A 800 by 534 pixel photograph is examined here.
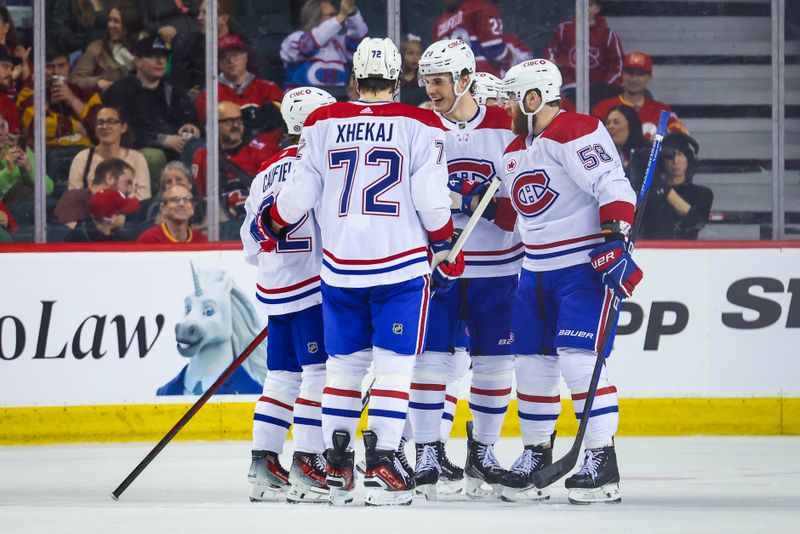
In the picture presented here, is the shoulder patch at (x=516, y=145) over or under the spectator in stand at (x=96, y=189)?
over

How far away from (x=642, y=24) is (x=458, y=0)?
97 cm

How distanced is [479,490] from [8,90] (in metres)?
3.72

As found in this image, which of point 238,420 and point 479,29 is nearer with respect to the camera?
point 238,420

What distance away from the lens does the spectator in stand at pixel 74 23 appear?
25.7ft

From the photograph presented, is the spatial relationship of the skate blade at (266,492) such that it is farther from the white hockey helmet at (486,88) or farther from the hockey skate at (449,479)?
the white hockey helmet at (486,88)

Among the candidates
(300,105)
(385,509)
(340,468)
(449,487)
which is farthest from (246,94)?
(385,509)

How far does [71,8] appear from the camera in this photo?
7922mm

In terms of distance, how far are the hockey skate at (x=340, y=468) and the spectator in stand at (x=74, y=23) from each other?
3829 mm

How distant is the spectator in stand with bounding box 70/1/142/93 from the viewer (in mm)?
7902

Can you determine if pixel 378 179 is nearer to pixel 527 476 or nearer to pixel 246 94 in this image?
pixel 527 476

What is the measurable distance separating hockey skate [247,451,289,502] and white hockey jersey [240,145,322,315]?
48cm

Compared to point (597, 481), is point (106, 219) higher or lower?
higher

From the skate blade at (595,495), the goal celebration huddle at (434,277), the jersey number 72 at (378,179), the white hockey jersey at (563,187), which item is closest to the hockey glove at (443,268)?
the goal celebration huddle at (434,277)

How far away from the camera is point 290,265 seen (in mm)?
5102
